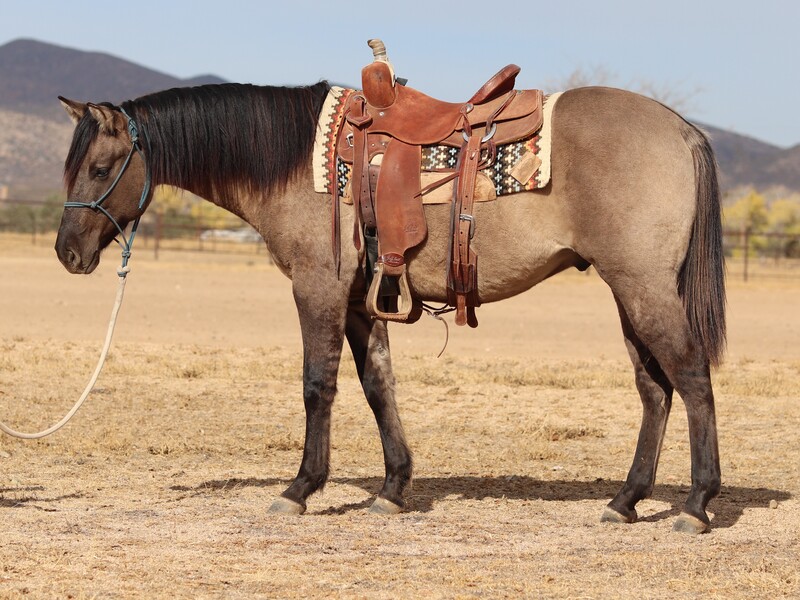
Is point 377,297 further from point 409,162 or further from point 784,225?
point 784,225

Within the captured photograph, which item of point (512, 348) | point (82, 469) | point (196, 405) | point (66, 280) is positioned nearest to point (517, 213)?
point (82, 469)

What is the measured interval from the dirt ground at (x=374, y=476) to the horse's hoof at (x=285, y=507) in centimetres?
7

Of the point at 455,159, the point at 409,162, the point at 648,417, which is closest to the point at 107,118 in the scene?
the point at 409,162

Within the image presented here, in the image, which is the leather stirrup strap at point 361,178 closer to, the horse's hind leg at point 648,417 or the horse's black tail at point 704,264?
the horse's hind leg at point 648,417

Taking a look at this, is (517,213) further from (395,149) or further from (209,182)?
(209,182)

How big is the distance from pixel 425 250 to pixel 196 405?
173 inches

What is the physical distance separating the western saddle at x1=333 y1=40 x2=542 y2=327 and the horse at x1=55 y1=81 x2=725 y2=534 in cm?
8

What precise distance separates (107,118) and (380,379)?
2.09 metres

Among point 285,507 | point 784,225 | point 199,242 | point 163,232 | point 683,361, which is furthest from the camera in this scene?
point 784,225

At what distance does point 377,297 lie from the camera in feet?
19.4

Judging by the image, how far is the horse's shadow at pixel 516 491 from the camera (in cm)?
631

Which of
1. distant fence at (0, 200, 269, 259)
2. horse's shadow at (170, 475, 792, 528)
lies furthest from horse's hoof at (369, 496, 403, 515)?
distant fence at (0, 200, 269, 259)

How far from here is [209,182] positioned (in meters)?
6.25

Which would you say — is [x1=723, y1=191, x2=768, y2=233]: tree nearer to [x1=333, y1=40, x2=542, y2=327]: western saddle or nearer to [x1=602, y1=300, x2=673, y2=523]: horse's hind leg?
[x1=602, y1=300, x2=673, y2=523]: horse's hind leg
